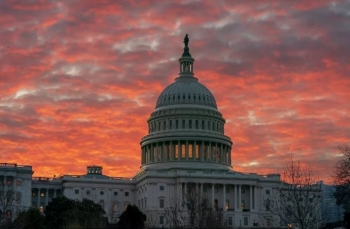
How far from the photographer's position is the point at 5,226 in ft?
369

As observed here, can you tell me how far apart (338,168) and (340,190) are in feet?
12.4

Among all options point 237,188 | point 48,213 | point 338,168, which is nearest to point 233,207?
point 237,188

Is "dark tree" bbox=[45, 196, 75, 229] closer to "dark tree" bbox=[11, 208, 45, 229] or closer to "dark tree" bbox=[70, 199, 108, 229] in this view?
"dark tree" bbox=[70, 199, 108, 229]

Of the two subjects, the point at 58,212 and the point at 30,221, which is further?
the point at 58,212

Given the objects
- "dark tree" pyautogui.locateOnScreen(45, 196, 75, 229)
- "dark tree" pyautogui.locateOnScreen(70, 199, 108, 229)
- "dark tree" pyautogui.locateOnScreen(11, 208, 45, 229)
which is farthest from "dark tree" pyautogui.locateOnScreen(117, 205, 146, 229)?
"dark tree" pyautogui.locateOnScreen(11, 208, 45, 229)

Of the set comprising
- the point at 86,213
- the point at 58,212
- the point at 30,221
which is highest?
the point at 58,212

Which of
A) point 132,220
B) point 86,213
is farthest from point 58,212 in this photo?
point 132,220

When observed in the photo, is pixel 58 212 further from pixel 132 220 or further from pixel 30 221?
pixel 132 220

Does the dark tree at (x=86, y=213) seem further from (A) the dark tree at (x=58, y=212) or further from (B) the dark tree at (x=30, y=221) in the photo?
(B) the dark tree at (x=30, y=221)

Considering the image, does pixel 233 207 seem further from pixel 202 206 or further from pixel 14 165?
pixel 202 206

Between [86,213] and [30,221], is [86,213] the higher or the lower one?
the higher one

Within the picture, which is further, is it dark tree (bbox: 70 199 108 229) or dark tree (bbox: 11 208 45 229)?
dark tree (bbox: 70 199 108 229)

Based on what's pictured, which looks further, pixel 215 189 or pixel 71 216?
pixel 215 189

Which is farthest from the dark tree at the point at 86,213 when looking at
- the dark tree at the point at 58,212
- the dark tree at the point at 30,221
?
the dark tree at the point at 30,221
